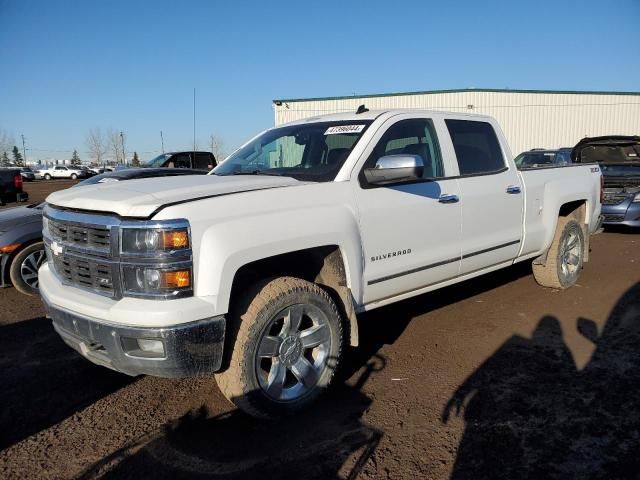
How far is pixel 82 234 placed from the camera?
9.86 ft

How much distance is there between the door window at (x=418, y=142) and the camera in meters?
4.02

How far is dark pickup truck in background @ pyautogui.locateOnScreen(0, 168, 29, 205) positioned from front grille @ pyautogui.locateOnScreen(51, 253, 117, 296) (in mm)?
11746

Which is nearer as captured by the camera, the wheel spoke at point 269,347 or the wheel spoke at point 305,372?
the wheel spoke at point 269,347

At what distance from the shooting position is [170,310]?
104 inches

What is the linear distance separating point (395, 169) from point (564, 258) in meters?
3.52

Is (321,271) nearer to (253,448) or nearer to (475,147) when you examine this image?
(253,448)

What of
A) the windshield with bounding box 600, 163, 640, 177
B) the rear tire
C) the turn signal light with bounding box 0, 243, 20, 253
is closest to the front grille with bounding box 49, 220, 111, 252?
the turn signal light with bounding box 0, 243, 20, 253

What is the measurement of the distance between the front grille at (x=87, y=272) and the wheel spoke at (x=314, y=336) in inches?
46.6

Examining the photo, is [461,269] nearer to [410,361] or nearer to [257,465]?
[410,361]

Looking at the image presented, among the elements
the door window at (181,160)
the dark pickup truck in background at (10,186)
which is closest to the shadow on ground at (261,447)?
the door window at (181,160)

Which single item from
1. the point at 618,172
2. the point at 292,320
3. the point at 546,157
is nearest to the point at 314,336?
the point at 292,320

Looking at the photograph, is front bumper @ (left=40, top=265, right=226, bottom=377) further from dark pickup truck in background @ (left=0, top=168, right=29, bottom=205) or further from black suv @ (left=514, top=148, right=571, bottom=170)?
dark pickup truck in background @ (left=0, top=168, right=29, bottom=205)

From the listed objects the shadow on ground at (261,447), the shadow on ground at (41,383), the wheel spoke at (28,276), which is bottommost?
the shadow on ground at (261,447)

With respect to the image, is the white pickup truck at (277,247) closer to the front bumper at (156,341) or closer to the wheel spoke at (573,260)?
the front bumper at (156,341)
